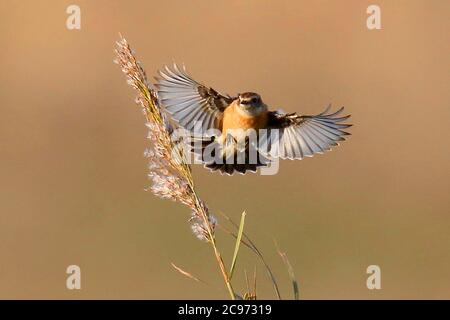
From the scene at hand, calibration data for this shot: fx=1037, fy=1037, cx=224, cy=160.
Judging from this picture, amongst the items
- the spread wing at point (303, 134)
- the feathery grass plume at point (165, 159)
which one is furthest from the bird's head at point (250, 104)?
the feathery grass plume at point (165, 159)

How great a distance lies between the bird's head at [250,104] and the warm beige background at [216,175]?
3.13m

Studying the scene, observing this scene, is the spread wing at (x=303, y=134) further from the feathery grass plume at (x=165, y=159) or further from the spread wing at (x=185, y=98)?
the feathery grass plume at (x=165, y=159)

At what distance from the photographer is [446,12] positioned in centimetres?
1098

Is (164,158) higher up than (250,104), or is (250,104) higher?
(250,104)

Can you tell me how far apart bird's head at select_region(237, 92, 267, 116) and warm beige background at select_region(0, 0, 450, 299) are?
3127 millimetres

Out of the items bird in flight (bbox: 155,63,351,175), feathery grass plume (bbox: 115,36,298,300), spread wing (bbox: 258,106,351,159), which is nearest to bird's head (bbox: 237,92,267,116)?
bird in flight (bbox: 155,63,351,175)

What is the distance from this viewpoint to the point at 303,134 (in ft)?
14.2

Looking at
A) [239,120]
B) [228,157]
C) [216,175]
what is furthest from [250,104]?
[216,175]

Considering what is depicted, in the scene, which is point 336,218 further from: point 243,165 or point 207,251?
point 243,165

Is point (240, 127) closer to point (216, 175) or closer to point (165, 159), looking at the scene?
point (165, 159)

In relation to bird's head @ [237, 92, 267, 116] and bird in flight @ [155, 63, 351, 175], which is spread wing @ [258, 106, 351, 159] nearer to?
bird in flight @ [155, 63, 351, 175]

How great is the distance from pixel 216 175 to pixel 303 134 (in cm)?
496

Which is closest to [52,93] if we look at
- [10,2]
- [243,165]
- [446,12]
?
[10,2]

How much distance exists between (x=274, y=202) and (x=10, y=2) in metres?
4.04
